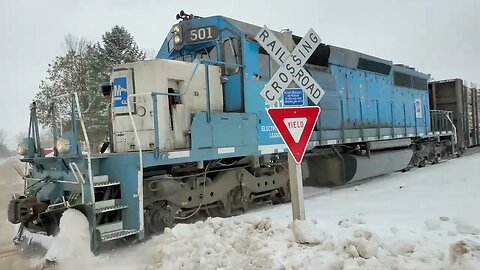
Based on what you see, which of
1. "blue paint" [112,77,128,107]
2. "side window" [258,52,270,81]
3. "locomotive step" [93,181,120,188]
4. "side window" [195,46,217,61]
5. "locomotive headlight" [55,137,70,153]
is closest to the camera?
"locomotive step" [93,181,120,188]

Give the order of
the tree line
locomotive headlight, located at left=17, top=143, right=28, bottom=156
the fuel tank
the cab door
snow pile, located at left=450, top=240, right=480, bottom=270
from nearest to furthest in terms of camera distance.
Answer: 1. snow pile, located at left=450, top=240, right=480, bottom=270
2. locomotive headlight, located at left=17, top=143, right=28, bottom=156
3. the cab door
4. the fuel tank
5. the tree line

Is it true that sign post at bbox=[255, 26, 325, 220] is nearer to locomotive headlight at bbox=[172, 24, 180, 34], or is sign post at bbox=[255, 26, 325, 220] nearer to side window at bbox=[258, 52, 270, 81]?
side window at bbox=[258, 52, 270, 81]

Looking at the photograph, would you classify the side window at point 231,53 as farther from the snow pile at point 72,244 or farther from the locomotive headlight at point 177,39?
the snow pile at point 72,244

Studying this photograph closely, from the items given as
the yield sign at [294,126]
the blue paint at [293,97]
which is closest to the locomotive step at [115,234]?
the yield sign at [294,126]

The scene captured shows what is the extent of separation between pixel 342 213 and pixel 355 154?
15.0 feet

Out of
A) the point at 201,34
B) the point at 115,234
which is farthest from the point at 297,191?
the point at 201,34

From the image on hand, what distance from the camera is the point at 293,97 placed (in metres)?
5.18

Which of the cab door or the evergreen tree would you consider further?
the evergreen tree

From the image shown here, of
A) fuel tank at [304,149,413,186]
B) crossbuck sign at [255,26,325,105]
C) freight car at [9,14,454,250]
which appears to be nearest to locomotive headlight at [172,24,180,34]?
freight car at [9,14,454,250]

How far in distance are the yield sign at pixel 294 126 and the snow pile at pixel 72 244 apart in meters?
2.65

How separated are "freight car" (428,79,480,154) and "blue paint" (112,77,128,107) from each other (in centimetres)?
1607

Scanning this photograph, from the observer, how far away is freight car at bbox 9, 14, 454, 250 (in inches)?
208

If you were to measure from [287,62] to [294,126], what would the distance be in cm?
82

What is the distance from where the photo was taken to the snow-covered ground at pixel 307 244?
360cm
